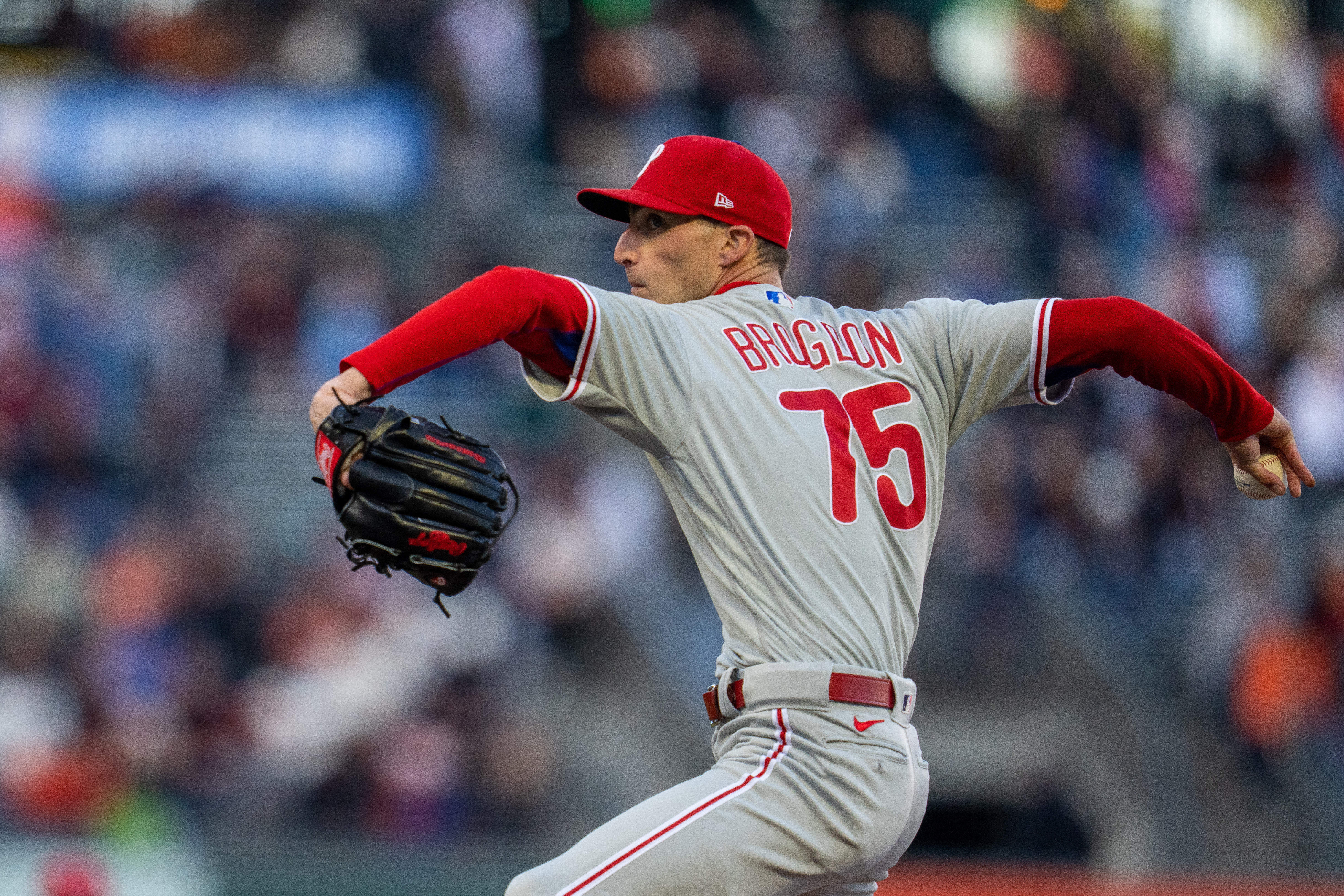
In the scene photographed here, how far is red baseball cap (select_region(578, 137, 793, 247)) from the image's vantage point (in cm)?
347

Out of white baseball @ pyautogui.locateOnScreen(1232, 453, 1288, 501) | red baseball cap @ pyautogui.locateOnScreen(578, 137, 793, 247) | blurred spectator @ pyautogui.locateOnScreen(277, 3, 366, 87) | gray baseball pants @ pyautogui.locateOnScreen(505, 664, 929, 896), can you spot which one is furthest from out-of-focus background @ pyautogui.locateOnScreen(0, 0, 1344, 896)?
red baseball cap @ pyautogui.locateOnScreen(578, 137, 793, 247)

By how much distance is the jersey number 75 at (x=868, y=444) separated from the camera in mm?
3178

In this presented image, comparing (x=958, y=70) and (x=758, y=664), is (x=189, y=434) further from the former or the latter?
(x=758, y=664)

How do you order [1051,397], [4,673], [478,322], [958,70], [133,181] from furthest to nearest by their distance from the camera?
[958,70]
[133,181]
[4,673]
[1051,397]
[478,322]

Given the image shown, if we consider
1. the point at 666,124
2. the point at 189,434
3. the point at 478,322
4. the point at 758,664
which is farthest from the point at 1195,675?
the point at 478,322

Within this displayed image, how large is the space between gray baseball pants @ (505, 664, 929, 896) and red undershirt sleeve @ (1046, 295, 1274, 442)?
821mm

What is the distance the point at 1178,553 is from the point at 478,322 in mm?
7860

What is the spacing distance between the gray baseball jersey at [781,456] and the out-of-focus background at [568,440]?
4.07 meters

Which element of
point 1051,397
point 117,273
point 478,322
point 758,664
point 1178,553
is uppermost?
point 478,322

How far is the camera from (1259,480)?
3.57 metres

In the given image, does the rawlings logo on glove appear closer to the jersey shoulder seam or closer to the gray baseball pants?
the jersey shoulder seam

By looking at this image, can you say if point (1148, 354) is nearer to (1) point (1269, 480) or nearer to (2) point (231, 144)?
(1) point (1269, 480)

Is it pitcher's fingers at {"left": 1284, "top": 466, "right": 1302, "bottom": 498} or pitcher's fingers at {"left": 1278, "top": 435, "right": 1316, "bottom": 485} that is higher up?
pitcher's fingers at {"left": 1278, "top": 435, "right": 1316, "bottom": 485}

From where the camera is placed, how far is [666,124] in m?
11.5
